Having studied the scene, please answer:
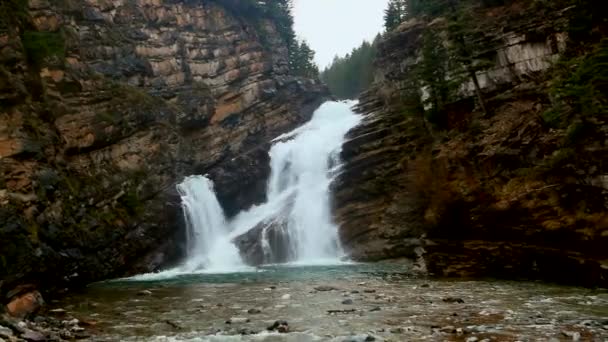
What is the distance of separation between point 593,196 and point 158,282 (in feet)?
67.2

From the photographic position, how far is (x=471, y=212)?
24516mm

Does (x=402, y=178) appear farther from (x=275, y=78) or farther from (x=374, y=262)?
(x=275, y=78)

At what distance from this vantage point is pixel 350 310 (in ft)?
50.2

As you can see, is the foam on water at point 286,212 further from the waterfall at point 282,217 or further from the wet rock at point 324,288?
the wet rock at point 324,288

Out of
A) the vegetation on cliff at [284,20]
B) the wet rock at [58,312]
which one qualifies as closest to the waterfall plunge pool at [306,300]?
the wet rock at [58,312]

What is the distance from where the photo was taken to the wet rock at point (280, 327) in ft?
42.3

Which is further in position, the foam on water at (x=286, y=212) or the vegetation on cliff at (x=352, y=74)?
the vegetation on cliff at (x=352, y=74)

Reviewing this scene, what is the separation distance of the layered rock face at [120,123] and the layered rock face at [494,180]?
12.5 meters

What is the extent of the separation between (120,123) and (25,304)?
1948 cm

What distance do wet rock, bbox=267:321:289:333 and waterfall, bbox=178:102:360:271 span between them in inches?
865

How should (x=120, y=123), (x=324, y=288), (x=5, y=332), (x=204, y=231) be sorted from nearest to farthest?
(x=5, y=332) → (x=324, y=288) → (x=120, y=123) → (x=204, y=231)

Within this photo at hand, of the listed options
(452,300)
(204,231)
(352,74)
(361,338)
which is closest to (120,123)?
(204,231)

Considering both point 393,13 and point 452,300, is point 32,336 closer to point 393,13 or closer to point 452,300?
point 452,300

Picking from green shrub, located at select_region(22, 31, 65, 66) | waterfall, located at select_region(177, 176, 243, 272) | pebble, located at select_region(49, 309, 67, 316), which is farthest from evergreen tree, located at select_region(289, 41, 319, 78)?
pebble, located at select_region(49, 309, 67, 316)
